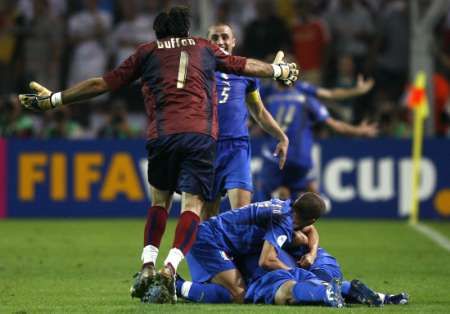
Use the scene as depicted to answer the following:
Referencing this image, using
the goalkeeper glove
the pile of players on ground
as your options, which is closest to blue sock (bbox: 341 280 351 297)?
the pile of players on ground

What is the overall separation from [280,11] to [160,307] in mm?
13504

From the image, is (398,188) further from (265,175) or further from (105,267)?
(105,267)

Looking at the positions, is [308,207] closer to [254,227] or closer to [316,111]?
[254,227]

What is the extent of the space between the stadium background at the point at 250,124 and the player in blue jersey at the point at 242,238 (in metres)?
4.31

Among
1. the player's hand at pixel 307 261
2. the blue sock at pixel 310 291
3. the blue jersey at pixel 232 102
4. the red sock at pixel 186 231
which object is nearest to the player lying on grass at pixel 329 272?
the player's hand at pixel 307 261

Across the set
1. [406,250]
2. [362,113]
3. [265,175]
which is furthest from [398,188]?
[406,250]

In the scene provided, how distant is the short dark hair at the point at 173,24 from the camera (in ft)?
30.8

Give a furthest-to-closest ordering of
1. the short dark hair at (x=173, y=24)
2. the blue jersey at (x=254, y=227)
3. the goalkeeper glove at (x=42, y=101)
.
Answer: the short dark hair at (x=173, y=24)
the goalkeeper glove at (x=42, y=101)
the blue jersey at (x=254, y=227)

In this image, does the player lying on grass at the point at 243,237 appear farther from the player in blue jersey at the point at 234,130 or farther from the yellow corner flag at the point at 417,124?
the yellow corner flag at the point at 417,124

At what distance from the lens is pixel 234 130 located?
11.2 metres

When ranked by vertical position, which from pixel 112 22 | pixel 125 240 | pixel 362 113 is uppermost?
pixel 112 22

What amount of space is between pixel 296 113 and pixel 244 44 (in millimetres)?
4795

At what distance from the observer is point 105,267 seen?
12.2m

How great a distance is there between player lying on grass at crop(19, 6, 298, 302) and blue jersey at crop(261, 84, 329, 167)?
21.4 ft
